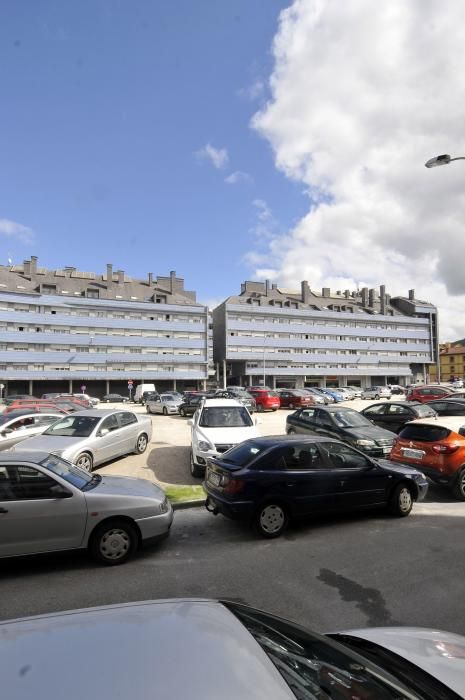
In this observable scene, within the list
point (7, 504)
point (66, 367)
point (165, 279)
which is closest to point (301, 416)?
point (7, 504)

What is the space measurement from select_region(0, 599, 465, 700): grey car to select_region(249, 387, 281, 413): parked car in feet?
90.2

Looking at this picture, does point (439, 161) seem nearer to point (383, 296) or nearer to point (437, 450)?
point (437, 450)

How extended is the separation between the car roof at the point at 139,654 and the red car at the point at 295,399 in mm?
28246

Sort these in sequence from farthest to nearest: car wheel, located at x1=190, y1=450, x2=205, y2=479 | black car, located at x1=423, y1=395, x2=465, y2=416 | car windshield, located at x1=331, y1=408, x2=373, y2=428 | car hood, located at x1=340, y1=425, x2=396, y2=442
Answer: black car, located at x1=423, y1=395, x2=465, y2=416
car windshield, located at x1=331, y1=408, x2=373, y2=428
car hood, located at x1=340, y1=425, x2=396, y2=442
car wheel, located at x1=190, y1=450, x2=205, y2=479

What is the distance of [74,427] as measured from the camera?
1017 centimetres

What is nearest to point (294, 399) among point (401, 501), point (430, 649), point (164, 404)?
point (164, 404)

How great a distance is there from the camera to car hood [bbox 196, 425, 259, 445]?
9.12 m

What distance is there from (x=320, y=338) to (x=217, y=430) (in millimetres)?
65832

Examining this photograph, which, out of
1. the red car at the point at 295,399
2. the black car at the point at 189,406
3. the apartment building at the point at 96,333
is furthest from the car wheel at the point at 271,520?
the apartment building at the point at 96,333

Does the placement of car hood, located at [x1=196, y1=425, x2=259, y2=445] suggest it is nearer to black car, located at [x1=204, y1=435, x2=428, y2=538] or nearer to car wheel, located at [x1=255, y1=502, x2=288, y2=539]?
black car, located at [x1=204, y1=435, x2=428, y2=538]

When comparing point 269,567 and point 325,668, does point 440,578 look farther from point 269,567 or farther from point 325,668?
point 325,668

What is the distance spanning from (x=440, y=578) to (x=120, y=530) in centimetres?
375

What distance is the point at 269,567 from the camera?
495 cm

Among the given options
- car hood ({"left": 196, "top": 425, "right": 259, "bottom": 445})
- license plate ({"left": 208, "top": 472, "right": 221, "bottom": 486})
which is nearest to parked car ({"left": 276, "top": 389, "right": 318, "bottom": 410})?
car hood ({"left": 196, "top": 425, "right": 259, "bottom": 445})
